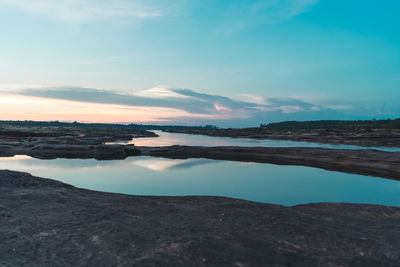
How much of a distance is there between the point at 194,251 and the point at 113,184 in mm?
13033

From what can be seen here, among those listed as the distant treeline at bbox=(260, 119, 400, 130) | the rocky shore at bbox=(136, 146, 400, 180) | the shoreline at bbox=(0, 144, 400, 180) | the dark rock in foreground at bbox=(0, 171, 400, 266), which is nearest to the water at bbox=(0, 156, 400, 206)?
the rocky shore at bbox=(136, 146, 400, 180)

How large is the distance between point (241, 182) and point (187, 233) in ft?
40.1

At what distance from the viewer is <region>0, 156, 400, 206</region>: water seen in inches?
592

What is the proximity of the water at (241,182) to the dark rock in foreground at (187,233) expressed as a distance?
410 centimetres

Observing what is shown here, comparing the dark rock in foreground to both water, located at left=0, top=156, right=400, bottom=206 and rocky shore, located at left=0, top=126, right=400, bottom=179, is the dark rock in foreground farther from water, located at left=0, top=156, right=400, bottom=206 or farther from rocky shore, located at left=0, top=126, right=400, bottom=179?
rocky shore, located at left=0, top=126, right=400, bottom=179

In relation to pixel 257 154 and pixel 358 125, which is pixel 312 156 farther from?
pixel 358 125

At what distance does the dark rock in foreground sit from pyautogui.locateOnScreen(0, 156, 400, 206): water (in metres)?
4.10

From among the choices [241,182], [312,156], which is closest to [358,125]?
[312,156]

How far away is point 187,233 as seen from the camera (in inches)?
285

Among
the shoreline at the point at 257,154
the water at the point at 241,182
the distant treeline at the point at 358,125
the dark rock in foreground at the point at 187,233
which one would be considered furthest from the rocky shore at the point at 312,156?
the distant treeline at the point at 358,125

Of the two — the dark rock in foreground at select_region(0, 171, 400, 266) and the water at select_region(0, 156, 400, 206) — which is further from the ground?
the dark rock in foreground at select_region(0, 171, 400, 266)

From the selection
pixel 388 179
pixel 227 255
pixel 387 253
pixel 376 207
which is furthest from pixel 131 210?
pixel 388 179

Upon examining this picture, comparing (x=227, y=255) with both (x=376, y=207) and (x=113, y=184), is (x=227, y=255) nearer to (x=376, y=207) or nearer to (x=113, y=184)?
(x=376, y=207)

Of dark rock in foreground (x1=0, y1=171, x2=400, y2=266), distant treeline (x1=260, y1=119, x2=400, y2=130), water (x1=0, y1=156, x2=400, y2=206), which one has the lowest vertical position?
water (x1=0, y1=156, x2=400, y2=206)
